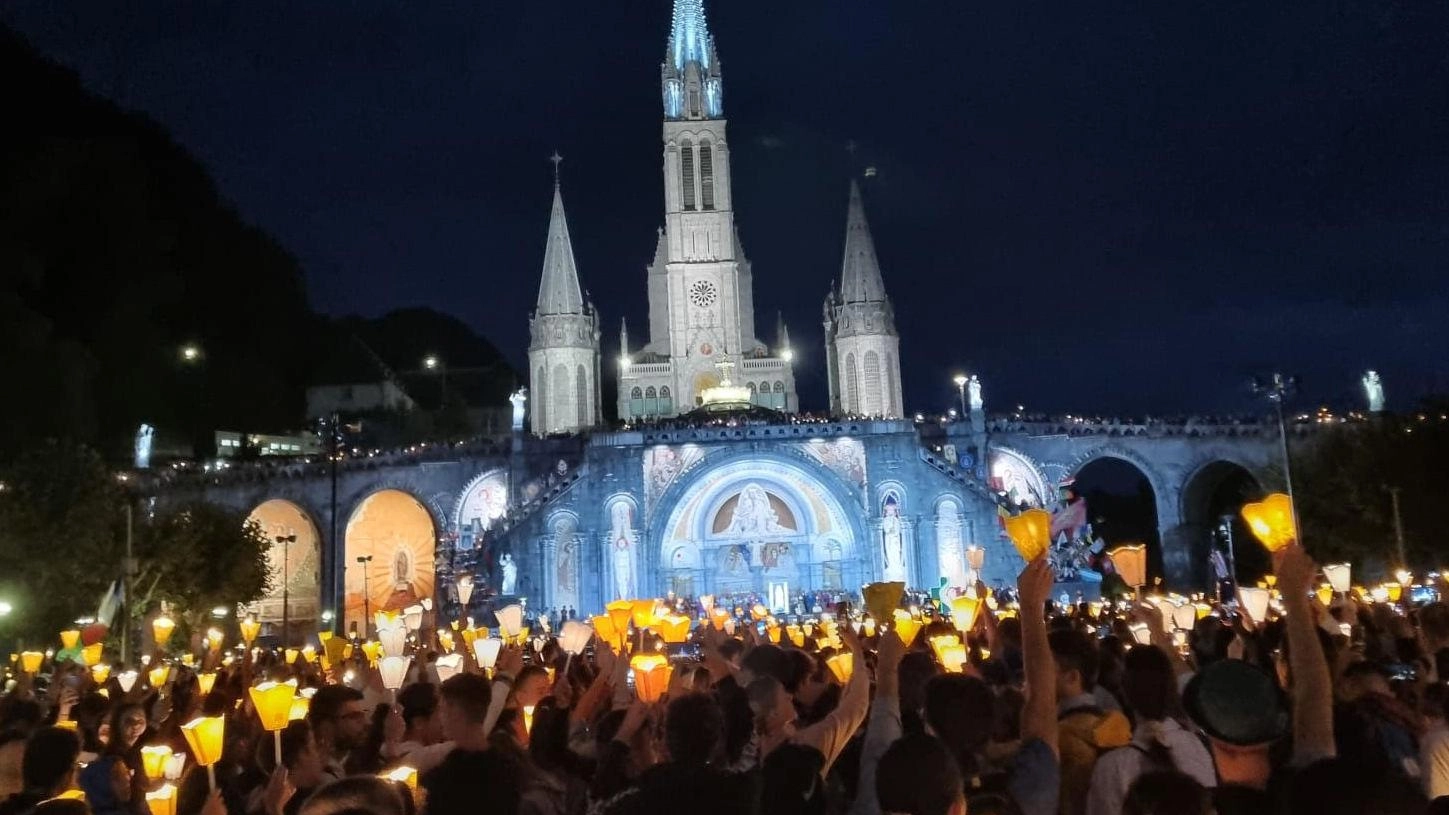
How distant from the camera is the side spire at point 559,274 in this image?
52.7 metres

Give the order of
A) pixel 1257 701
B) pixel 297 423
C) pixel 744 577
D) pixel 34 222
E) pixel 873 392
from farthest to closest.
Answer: pixel 297 423, pixel 873 392, pixel 34 222, pixel 744 577, pixel 1257 701

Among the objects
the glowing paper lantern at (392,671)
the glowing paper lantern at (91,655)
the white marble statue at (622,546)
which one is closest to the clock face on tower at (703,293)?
the white marble statue at (622,546)

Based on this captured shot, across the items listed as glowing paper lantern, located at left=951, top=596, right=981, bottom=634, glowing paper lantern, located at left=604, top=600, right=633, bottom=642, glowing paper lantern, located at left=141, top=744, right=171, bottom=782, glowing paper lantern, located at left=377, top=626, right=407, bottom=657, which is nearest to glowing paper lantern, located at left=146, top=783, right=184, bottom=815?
glowing paper lantern, located at left=141, top=744, right=171, bottom=782

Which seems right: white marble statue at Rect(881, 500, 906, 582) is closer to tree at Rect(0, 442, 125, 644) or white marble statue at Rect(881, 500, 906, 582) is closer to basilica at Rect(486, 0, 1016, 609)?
basilica at Rect(486, 0, 1016, 609)

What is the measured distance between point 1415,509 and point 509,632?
91.8 feet

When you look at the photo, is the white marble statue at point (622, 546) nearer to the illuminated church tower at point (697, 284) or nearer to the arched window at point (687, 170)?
the illuminated church tower at point (697, 284)

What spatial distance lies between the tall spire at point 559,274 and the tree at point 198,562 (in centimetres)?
1949

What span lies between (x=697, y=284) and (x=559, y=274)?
8079 mm

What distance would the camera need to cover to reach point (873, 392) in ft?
175

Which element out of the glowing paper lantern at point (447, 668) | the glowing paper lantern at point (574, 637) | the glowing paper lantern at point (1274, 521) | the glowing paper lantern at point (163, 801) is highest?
the glowing paper lantern at point (1274, 521)

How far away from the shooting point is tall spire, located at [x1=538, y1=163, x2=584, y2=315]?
52.7 m

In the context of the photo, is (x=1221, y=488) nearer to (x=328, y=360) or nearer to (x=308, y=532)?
(x=308, y=532)

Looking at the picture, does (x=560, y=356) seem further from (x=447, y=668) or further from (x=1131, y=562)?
(x=447, y=668)

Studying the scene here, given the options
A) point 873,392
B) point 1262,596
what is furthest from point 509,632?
point 873,392
